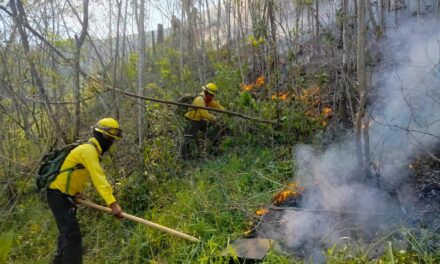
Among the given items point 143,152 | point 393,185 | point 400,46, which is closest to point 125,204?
point 143,152

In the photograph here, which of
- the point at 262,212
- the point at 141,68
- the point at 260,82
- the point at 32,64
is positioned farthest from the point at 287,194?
the point at 32,64

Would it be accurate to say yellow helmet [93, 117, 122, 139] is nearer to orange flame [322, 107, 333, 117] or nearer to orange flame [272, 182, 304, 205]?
orange flame [272, 182, 304, 205]

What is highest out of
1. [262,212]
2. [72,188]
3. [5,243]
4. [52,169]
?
[52,169]

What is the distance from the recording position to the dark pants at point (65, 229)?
4941 mm

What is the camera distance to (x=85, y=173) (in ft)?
16.6

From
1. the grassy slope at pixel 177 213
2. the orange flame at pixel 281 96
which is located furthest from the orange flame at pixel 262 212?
the orange flame at pixel 281 96

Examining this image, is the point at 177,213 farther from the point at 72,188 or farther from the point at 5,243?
the point at 5,243

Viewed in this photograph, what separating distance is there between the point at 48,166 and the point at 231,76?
563 cm

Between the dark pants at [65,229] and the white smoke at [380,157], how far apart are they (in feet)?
8.71

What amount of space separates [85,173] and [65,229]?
73 centimetres

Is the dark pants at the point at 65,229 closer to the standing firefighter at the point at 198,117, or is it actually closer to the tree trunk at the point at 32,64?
the tree trunk at the point at 32,64

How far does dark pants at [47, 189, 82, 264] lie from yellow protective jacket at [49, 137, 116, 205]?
4.3 inches

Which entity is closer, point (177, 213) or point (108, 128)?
point (108, 128)

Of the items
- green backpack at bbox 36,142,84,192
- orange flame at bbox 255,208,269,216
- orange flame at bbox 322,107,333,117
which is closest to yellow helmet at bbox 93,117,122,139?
green backpack at bbox 36,142,84,192
